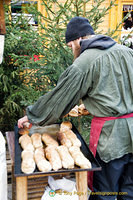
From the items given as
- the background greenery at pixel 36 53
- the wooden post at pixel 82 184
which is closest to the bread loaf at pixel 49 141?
the wooden post at pixel 82 184

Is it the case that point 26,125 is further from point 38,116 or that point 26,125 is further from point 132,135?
point 132,135

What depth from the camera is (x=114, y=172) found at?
1763 mm

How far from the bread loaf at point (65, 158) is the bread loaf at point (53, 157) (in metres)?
0.03

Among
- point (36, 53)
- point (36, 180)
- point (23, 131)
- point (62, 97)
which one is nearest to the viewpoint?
point (62, 97)

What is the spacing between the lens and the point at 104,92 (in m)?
1.68

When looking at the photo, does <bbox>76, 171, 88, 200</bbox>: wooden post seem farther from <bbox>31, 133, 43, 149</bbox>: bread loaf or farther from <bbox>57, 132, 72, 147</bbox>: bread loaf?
<bbox>31, 133, 43, 149</bbox>: bread loaf

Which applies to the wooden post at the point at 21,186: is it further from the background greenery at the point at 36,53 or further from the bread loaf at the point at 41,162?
the background greenery at the point at 36,53

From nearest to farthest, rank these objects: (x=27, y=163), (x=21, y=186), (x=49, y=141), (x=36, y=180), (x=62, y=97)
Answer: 1. (x=27, y=163)
2. (x=21, y=186)
3. (x=62, y=97)
4. (x=49, y=141)
5. (x=36, y=180)

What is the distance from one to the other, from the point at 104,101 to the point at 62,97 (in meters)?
0.35

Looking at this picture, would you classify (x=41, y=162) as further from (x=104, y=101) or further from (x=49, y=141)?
(x=104, y=101)

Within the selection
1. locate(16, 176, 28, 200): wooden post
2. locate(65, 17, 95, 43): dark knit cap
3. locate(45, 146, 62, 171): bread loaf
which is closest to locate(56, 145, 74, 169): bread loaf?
locate(45, 146, 62, 171): bread loaf

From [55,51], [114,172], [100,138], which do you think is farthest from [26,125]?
[55,51]

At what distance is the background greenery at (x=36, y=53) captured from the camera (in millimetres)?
2885

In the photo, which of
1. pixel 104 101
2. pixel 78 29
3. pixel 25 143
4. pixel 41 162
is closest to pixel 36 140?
pixel 25 143
